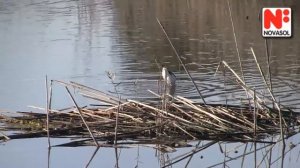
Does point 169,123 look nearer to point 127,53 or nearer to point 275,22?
point 275,22

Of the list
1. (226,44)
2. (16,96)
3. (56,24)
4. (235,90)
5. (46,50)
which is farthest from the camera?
(56,24)

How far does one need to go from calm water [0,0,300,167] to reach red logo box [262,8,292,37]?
6.27 ft

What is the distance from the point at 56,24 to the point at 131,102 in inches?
822

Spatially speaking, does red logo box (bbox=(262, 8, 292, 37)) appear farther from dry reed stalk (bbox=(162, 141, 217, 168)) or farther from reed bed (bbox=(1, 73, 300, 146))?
dry reed stalk (bbox=(162, 141, 217, 168))

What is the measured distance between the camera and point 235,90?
14.3 m

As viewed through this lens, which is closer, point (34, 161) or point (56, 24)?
point (34, 161)

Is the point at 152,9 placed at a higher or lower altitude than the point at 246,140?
lower

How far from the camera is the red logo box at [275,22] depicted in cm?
1020

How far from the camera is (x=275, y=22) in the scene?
409 inches

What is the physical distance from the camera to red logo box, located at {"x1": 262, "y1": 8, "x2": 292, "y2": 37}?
33.5 ft

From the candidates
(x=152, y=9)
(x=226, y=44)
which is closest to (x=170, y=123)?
(x=226, y=44)

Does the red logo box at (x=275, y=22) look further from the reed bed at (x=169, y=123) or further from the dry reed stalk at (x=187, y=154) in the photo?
the dry reed stalk at (x=187, y=154)

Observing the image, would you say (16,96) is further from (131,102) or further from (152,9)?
(152,9)

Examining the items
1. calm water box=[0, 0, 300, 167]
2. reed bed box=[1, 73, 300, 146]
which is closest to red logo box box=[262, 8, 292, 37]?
reed bed box=[1, 73, 300, 146]
